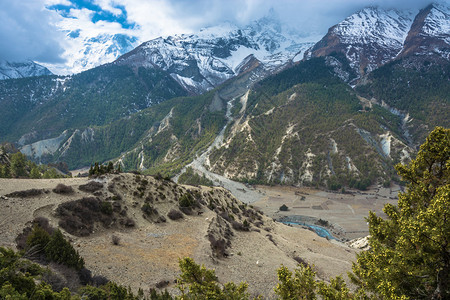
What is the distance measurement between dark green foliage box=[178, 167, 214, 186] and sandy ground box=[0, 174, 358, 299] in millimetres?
96958

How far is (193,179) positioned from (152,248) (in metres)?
115

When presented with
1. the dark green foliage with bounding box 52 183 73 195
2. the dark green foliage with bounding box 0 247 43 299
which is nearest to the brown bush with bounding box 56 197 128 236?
the dark green foliage with bounding box 52 183 73 195

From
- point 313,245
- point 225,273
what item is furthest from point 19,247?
point 313,245

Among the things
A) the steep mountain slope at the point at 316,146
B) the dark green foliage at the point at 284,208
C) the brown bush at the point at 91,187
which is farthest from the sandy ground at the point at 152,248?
the steep mountain slope at the point at 316,146

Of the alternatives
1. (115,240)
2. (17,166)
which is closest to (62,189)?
(115,240)

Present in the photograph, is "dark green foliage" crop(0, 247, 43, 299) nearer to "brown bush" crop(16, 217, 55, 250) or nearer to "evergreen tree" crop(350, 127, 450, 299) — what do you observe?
"brown bush" crop(16, 217, 55, 250)

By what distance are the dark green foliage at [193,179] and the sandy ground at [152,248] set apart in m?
97.0

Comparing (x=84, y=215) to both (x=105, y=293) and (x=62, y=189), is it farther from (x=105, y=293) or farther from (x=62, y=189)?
(x=105, y=293)

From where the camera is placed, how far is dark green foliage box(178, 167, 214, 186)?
13475cm

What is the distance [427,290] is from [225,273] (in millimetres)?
17165

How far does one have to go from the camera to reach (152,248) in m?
24.3

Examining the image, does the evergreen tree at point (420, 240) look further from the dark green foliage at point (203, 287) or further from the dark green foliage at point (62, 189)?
the dark green foliage at point (62, 189)

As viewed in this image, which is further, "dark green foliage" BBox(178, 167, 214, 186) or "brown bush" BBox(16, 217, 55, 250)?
"dark green foliage" BBox(178, 167, 214, 186)

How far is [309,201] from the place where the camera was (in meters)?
114
